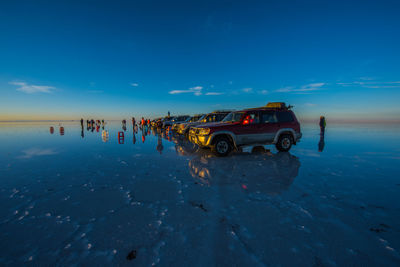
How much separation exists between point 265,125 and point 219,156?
8.72 feet

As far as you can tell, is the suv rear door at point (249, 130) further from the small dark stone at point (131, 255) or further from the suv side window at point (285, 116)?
the small dark stone at point (131, 255)

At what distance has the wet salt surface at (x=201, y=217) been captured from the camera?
2.27 m

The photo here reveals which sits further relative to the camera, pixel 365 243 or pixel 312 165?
pixel 312 165

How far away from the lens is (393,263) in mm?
2123

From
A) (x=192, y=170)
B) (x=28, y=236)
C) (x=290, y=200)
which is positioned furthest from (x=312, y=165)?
(x=28, y=236)

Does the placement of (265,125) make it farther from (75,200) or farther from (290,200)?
(75,200)

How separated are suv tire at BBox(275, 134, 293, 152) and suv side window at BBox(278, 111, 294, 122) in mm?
769

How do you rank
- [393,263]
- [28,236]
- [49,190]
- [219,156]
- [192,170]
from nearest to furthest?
[393,263]
[28,236]
[49,190]
[192,170]
[219,156]

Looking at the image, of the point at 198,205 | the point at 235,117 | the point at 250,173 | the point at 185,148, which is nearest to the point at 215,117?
the point at 185,148

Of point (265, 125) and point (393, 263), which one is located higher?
point (265, 125)

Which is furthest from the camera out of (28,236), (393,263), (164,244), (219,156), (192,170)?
(219,156)

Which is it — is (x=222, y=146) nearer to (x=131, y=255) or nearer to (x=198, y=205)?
(x=198, y=205)

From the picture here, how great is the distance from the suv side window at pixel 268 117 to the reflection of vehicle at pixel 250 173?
1.97 m

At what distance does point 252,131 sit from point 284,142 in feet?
6.63
